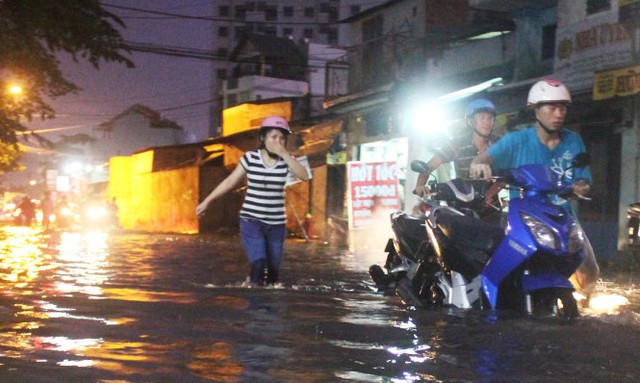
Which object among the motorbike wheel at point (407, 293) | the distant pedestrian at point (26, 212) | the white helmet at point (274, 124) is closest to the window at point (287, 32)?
the distant pedestrian at point (26, 212)

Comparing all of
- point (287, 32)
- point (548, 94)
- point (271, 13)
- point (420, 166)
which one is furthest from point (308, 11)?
point (548, 94)

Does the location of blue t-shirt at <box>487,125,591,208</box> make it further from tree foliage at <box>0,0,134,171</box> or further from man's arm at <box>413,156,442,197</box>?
tree foliage at <box>0,0,134,171</box>

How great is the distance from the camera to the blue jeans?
7914 millimetres

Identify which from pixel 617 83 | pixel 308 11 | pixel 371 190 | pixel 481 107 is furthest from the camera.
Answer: pixel 308 11

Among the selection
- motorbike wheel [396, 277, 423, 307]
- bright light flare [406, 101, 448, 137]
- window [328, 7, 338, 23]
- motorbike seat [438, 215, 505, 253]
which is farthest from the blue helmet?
window [328, 7, 338, 23]

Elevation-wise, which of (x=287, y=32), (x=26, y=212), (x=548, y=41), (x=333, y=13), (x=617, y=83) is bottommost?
(x=26, y=212)

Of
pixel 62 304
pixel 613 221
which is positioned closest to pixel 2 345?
pixel 62 304

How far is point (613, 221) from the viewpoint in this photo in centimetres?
1677

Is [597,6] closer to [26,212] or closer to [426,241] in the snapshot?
[426,241]

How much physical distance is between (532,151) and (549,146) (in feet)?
0.51

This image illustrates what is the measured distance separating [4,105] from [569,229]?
2022cm

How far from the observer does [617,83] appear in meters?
14.8

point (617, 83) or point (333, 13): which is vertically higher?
point (333, 13)

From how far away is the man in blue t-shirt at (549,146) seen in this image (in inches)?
254
